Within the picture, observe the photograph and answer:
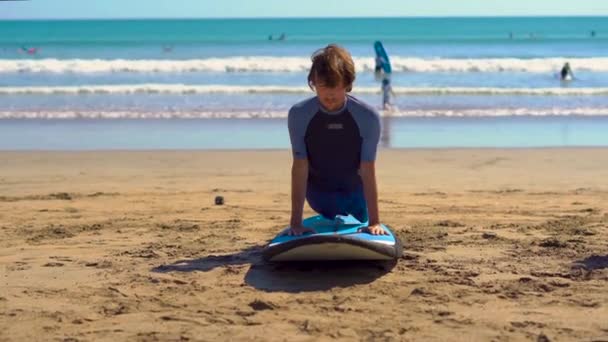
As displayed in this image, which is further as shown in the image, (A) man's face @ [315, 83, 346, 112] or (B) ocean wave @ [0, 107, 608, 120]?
(B) ocean wave @ [0, 107, 608, 120]

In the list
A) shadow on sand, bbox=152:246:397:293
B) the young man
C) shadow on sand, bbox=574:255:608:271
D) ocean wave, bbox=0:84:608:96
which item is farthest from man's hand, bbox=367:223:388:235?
ocean wave, bbox=0:84:608:96

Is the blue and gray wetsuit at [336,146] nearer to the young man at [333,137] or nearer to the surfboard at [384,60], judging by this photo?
the young man at [333,137]

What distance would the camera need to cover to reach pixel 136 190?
909 cm

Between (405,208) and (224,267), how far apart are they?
2.64m

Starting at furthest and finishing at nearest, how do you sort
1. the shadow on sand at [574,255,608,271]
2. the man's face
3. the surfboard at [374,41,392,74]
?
1. the surfboard at [374,41,392,74]
2. the shadow on sand at [574,255,608,271]
3. the man's face

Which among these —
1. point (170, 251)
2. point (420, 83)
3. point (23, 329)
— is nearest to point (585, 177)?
point (170, 251)

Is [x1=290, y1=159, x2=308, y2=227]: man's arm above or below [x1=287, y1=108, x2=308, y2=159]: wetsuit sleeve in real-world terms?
below

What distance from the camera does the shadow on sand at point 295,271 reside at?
16.9ft

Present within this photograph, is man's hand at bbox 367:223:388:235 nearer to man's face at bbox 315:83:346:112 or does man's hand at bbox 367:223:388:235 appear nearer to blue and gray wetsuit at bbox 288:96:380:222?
blue and gray wetsuit at bbox 288:96:380:222

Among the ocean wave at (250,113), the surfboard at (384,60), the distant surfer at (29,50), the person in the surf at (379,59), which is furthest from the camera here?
the distant surfer at (29,50)

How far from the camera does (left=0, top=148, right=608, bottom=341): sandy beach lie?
4.41 m

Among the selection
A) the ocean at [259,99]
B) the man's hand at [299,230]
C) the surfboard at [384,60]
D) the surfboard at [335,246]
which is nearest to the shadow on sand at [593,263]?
the surfboard at [335,246]

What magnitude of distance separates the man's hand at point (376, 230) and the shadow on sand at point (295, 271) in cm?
21

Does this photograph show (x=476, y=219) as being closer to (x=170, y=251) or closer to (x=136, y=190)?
(x=170, y=251)
